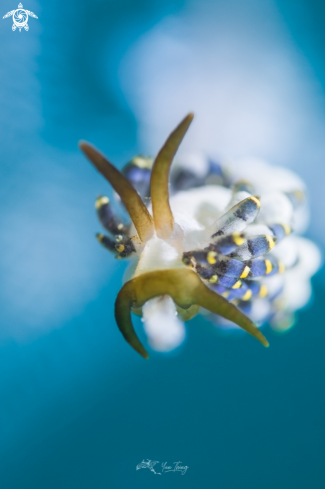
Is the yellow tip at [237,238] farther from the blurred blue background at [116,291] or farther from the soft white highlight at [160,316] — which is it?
the blurred blue background at [116,291]

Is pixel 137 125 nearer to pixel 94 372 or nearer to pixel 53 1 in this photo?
pixel 53 1

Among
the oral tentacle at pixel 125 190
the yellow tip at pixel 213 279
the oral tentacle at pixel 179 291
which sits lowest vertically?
the oral tentacle at pixel 179 291

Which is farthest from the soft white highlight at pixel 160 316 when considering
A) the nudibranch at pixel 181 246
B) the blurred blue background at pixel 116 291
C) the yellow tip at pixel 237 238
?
the blurred blue background at pixel 116 291

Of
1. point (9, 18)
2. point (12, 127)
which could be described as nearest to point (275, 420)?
point (12, 127)

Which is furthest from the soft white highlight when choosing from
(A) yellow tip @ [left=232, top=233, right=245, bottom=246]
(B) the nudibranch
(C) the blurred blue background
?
(C) the blurred blue background

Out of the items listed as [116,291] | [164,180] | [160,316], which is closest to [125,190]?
[164,180]

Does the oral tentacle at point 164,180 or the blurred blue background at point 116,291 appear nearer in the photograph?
the oral tentacle at point 164,180
